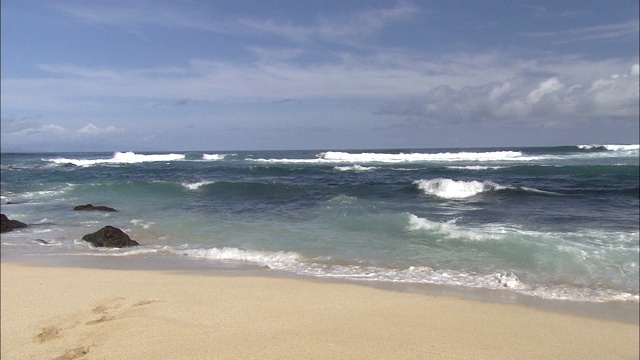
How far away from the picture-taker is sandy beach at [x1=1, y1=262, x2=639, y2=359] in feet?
10.6

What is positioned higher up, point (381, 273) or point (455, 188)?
point (455, 188)

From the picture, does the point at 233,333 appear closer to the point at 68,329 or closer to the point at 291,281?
the point at 68,329

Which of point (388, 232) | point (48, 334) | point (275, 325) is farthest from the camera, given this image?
point (388, 232)

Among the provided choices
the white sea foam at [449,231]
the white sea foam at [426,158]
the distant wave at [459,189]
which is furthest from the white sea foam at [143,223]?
the white sea foam at [426,158]

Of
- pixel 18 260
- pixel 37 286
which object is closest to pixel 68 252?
pixel 18 260

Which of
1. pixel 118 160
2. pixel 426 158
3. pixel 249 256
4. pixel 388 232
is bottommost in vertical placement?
pixel 249 256

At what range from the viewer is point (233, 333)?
3.56m

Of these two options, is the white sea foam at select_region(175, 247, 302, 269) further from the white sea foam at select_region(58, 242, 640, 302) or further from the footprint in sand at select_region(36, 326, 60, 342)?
the footprint in sand at select_region(36, 326, 60, 342)

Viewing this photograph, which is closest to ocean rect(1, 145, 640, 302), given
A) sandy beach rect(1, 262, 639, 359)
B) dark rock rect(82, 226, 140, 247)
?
dark rock rect(82, 226, 140, 247)

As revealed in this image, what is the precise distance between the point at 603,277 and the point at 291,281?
429 centimetres

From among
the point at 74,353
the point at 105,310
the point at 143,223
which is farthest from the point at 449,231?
the point at 143,223

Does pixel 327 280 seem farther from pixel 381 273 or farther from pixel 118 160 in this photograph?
pixel 118 160

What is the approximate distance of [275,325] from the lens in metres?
3.79

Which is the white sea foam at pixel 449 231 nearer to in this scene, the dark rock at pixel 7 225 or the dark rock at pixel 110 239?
the dark rock at pixel 110 239
